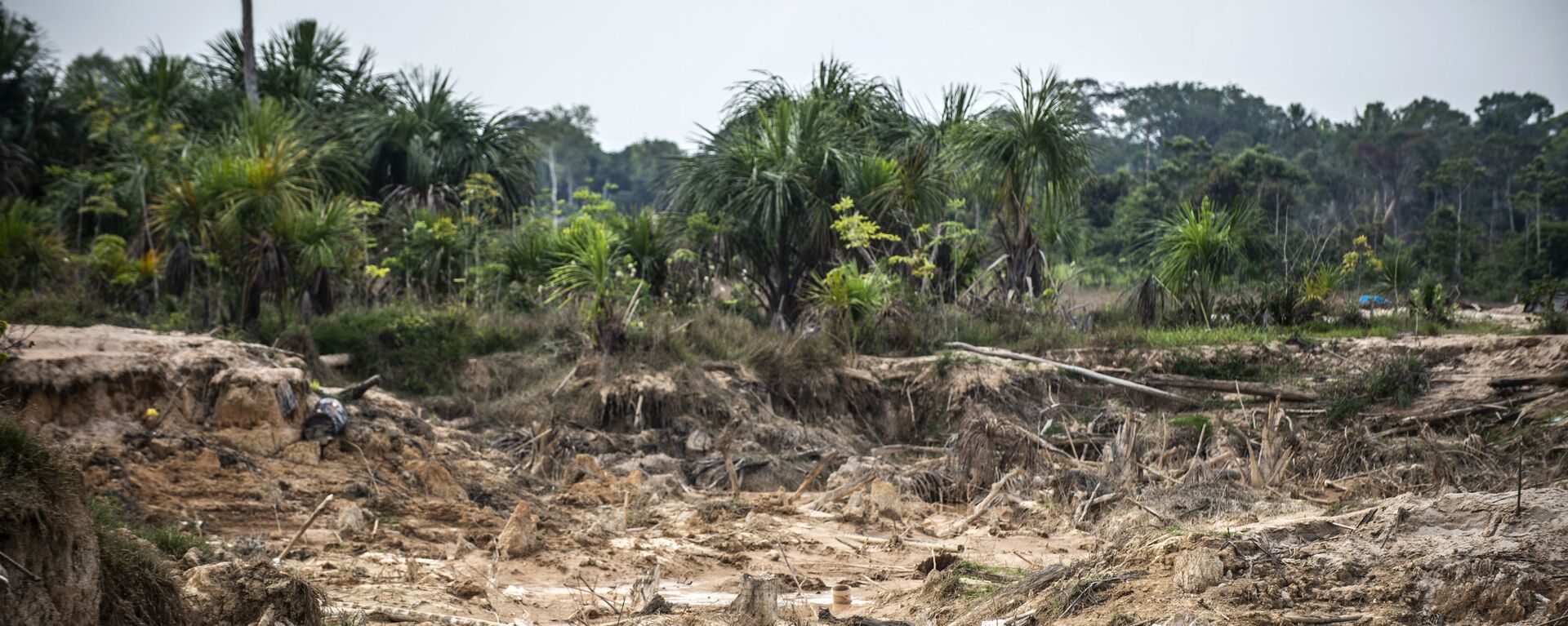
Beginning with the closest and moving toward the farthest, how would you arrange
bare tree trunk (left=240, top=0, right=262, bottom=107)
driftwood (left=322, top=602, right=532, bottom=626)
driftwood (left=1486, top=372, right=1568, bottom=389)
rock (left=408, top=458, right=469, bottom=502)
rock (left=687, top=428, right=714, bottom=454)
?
driftwood (left=322, top=602, right=532, bottom=626)
rock (left=408, top=458, right=469, bottom=502)
driftwood (left=1486, top=372, right=1568, bottom=389)
rock (left=687, top=428, right=714, bottom=454)
bare tree trunk (left=240, top=0, right=262, bottom=107)

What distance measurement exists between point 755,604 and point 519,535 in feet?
8.65

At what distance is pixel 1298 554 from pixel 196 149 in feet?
53.5

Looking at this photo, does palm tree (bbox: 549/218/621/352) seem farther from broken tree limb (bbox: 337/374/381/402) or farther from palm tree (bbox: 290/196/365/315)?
broken tree limb (bbox: 337/374/381/402)

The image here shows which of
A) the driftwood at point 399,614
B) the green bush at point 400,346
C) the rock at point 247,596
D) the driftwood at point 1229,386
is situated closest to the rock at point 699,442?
the green bush at point 400,346

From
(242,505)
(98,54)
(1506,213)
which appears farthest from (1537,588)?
(98,54)

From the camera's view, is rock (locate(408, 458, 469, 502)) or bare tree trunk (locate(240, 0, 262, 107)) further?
bare tree trunk (locate(240, 0, 262, 107))

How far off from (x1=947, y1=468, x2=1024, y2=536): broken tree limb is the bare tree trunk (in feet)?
53.5

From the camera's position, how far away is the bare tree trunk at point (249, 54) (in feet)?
71.3

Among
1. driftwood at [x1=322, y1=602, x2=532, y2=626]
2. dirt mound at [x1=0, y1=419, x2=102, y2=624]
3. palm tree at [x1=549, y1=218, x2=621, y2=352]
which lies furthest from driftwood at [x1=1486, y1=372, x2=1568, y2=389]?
dirt mound at [x1=0, y1=419, x2=102, y2=624]

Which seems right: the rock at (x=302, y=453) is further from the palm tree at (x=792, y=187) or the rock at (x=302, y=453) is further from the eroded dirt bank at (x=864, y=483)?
the palm tree at (x=792, y=187)

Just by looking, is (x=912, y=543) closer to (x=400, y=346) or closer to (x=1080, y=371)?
(x=1080, y=371)

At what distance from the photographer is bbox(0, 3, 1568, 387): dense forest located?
14.2 m

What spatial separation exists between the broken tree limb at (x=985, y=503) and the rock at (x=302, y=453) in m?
4.96

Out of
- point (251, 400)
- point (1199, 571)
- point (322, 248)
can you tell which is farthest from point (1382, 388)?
point (322, 248)
